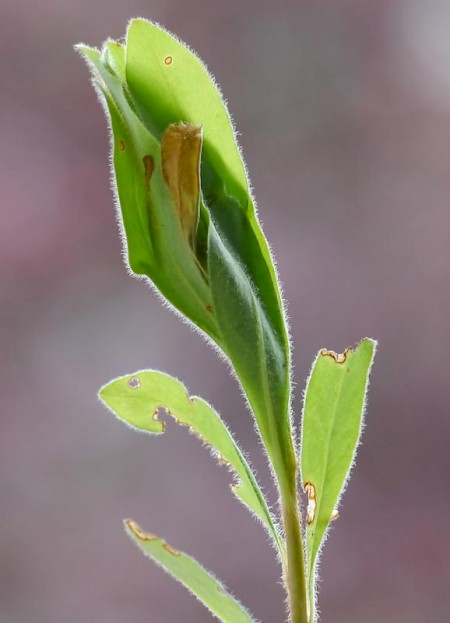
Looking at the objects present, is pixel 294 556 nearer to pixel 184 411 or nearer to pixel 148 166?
pixel 184 411

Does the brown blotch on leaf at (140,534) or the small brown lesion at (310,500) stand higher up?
the small brown lesion at (310,500)

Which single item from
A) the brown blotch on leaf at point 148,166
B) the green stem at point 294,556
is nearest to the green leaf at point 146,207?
the brown blotch on leaf at point 148,166

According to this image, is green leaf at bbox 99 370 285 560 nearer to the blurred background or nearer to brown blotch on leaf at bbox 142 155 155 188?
brown blotch on leaf at bbox 142 155 155 188

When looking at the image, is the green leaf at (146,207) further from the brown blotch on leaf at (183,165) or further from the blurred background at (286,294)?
the blurred background at (286,294)

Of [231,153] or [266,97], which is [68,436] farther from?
[231,153]

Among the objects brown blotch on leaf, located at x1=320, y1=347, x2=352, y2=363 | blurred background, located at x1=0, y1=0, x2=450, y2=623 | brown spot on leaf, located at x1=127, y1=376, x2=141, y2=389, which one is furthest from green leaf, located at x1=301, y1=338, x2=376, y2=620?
blurred background, located at x1=0, y1=0, x2=450, y2=623

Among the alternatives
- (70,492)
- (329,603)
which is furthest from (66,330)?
(329,603)
